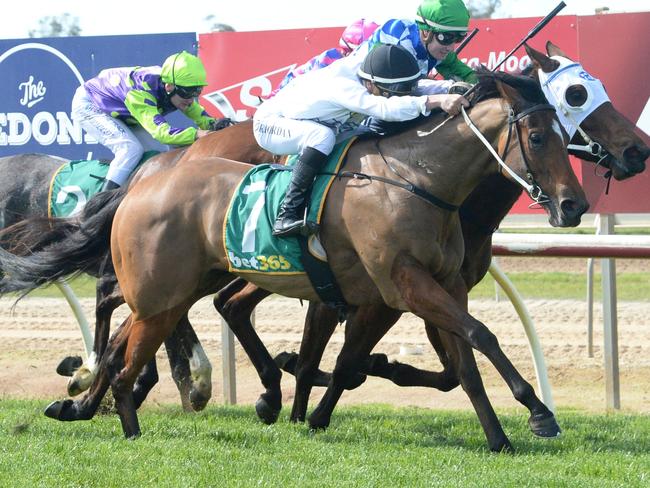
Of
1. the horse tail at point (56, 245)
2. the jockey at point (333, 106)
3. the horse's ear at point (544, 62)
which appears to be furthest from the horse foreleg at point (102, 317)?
the horse's ear at point (544, 62)

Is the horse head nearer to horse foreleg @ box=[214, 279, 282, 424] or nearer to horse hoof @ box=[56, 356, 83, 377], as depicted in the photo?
horse foreleg @ box=[214, 279, 282, 424]

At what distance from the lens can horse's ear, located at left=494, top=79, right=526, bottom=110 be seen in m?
5.09

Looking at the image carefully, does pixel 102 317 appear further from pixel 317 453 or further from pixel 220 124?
pixel 317 453

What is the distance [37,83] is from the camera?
884 centimetres

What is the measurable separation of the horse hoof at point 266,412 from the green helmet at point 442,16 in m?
2.14

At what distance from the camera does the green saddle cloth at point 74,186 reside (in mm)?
7367

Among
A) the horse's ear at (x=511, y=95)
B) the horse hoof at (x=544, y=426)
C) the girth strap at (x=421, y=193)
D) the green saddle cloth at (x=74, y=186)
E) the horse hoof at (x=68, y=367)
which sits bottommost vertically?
the horse hoof at (x=68, y=367)

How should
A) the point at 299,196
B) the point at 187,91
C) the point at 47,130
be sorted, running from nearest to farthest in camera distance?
the point at 299,196
the point at 187,91
the point at 47,130

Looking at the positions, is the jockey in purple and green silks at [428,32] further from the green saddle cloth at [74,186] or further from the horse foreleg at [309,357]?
the green saddle cloth at [74,186]

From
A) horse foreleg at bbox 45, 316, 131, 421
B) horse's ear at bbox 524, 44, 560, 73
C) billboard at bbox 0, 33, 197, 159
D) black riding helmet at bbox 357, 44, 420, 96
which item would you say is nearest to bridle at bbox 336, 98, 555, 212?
black riding helmet at bbox 357, 44, 420, 96

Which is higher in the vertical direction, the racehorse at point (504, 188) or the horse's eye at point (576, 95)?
the horse's eye at point (576, 95)

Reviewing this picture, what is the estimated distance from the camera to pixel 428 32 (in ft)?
19.3

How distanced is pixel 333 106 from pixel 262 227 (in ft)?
2.15

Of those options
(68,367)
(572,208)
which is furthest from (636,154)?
(68,367)
